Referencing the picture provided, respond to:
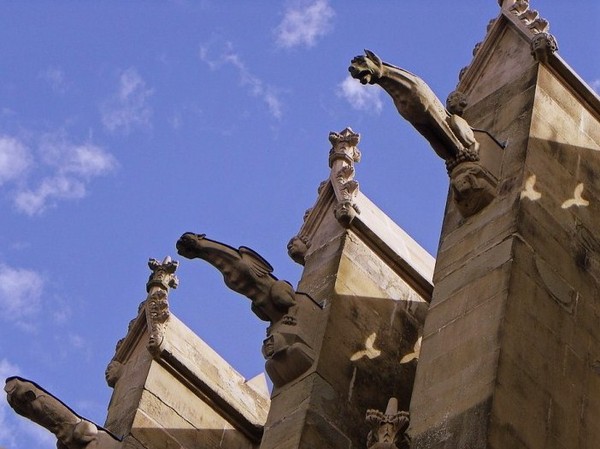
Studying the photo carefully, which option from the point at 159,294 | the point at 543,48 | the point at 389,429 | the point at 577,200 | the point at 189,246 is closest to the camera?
the point at 389,429

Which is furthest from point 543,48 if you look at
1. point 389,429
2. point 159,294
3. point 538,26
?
point 159,294

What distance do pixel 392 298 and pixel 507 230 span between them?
283 centimetres

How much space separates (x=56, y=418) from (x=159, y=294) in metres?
1.97

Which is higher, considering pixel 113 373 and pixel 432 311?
pixel 113 373

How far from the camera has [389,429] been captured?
1131 cm

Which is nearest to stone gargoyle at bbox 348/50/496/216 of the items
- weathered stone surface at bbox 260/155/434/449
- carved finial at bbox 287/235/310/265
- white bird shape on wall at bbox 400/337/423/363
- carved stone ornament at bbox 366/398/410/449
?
weathered stone surface at bbox 260/155/434/449

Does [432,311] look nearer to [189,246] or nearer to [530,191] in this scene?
[530,191]

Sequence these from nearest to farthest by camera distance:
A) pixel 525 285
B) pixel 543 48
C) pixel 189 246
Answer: pixel 525 285 < pixel 543 48 < pixel 189 246

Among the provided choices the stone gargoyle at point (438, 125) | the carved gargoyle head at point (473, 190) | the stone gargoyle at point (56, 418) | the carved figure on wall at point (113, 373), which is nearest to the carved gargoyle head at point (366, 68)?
the stone gargoyle at point (438, 125)

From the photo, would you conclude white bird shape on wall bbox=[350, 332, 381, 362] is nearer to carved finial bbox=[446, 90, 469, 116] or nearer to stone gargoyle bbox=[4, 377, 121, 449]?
carved finial bbox=[446, 90, 469, 116]

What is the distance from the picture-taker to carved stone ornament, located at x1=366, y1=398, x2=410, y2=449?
11266 mm

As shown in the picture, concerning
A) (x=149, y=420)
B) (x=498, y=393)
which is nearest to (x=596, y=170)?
(x=498, y=393)

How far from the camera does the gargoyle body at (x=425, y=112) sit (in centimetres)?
1302

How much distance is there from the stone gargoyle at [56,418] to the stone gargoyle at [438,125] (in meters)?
3.97
